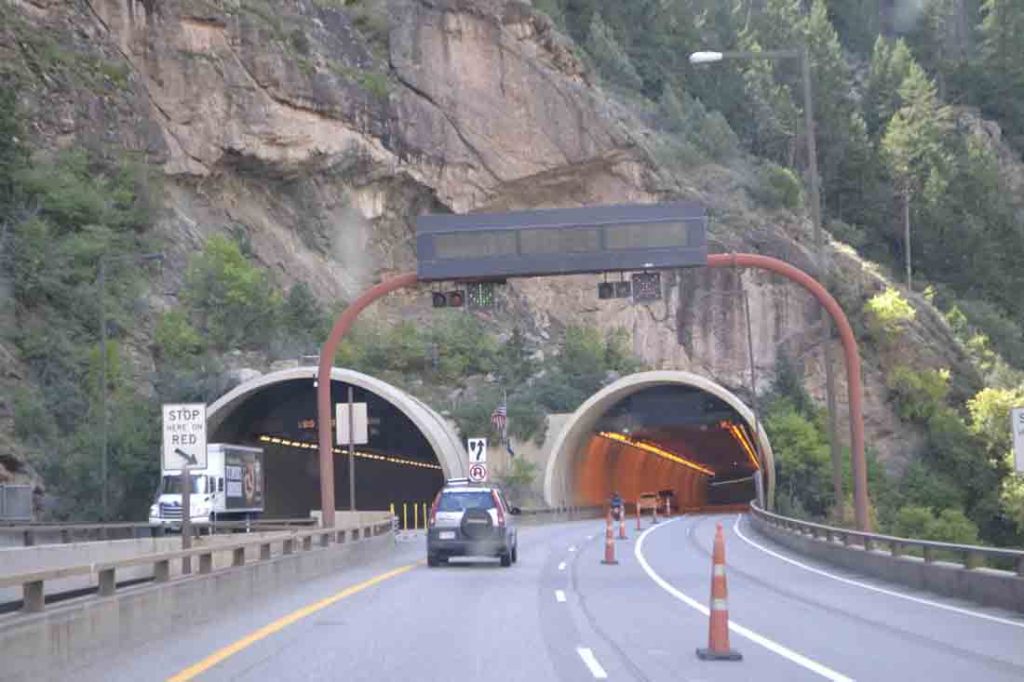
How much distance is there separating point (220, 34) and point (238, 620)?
62.3 metres

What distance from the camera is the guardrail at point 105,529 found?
1474 inches

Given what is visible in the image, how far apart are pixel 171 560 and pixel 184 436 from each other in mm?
2807

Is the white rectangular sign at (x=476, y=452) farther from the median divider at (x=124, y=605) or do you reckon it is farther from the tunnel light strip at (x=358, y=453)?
the tunnel light strip at (x=358, y=453)

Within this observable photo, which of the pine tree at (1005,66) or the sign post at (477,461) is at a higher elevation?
the pine tree at (1005,66)

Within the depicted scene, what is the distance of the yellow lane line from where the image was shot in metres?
13.6

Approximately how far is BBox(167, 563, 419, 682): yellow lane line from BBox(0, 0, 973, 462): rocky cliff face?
5112 cm

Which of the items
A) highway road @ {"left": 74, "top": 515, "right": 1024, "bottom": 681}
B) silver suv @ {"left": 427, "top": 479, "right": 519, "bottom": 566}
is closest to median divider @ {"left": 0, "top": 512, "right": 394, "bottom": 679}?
highway road @ {"left": 74, "top": 515, "right": 1024, "bottom": 681}

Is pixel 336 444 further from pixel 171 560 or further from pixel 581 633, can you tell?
pixel 581 633

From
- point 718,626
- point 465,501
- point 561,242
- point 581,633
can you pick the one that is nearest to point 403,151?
point 561,242

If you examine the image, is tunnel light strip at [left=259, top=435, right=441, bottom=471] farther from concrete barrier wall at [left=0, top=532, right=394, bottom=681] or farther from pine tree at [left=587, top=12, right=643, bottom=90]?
concrete barrier wall at [left=0, top=532, right=394, bottom=681]

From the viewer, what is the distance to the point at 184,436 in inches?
851

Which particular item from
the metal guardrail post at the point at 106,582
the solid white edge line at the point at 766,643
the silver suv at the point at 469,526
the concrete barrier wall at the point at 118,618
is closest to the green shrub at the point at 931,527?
the silver suv at the point at 469,526

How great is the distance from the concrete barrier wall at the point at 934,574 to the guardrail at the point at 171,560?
35.7 feet

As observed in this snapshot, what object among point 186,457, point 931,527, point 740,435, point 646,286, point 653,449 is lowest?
point 931,527
